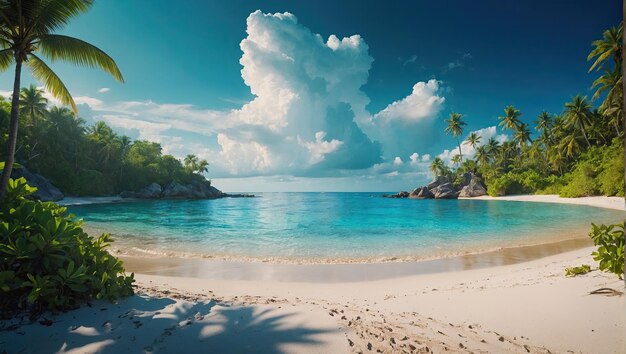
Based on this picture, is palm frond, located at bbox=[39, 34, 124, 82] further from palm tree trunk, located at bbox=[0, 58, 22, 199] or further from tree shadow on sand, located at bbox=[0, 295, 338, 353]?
tree shadow on sand, located at bbox=[0, 295, 338, 353]

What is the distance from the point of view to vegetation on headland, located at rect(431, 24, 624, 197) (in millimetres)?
34906

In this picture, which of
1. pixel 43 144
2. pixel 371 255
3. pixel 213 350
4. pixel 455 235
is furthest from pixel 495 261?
pixel 43 144

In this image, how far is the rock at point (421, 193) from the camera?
79.3m

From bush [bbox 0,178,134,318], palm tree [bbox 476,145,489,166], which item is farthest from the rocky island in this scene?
bush [bbox 0,178,134,318]

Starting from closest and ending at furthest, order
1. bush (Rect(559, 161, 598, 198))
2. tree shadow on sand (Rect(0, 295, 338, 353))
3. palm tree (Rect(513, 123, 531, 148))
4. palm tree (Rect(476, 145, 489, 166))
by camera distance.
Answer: tree shadow on sand (Rect(0, 295, 338, 353)) → bush (Rect(559, 161, 598, 198)) → palm tree (Rect(513, 123, 531, 148)) → palm tree (Rect(476, 145, 489, 166))

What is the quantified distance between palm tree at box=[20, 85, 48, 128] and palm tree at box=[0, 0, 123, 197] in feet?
164

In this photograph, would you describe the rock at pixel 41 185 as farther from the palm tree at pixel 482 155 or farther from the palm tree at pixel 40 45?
the palm tree at pixel 482 155

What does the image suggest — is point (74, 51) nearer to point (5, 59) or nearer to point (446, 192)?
point (5, 59)

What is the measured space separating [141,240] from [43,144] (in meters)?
49.7

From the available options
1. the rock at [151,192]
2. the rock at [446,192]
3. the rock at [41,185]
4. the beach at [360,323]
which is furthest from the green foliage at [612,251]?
the rock at [151,192]

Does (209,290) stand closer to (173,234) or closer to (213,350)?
(213,350)

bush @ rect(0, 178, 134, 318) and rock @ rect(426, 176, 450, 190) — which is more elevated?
rock @ rect(426, 176, 450, 190)

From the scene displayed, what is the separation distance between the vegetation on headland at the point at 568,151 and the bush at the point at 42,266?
48345 millimetres

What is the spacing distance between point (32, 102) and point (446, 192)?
87334 mm
